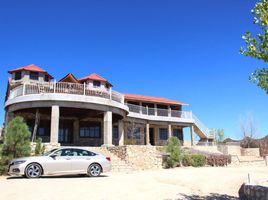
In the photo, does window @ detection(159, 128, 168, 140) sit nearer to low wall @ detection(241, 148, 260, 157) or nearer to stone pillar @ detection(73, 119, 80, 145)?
low wall @ detection(241, 148, 260, 157)

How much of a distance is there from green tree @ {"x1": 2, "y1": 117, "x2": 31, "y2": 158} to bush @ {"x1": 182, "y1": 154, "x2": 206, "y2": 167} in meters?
12.1

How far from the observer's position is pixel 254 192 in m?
9.30

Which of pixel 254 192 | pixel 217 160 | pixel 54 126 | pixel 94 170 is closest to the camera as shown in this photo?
pixel 254 192

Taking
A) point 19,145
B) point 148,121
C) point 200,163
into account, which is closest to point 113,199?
point 19,145

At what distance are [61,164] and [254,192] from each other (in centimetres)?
780

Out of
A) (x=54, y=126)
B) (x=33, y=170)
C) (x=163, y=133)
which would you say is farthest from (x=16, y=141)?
(x=163, y=133)

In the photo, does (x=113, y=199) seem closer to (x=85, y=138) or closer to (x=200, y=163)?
(x=200, y=163)

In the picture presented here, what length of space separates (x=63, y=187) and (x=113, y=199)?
223 centimetres

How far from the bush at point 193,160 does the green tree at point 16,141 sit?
12.1 meters

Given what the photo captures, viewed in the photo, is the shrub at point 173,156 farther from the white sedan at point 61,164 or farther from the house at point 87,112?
the white sedan at point 61,164

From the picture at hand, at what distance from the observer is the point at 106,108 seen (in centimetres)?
2295

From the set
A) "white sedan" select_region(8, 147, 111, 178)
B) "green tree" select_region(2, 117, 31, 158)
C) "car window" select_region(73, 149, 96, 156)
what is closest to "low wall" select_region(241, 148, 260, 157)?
"white sedan" select_region(8, 147, 111, 178)

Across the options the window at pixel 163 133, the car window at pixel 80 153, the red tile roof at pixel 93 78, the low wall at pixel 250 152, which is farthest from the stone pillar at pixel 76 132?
the low wall at pixel 250 152

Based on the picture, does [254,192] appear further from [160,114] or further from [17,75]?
[160,114]
